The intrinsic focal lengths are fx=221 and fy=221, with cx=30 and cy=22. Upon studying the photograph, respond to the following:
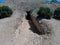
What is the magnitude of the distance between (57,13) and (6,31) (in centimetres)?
965

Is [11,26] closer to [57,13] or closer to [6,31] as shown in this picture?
[6,31]

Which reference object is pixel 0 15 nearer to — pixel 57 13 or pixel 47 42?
pixel 57 13

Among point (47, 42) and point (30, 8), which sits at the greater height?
point (47, 42)

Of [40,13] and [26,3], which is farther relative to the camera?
[26,3]

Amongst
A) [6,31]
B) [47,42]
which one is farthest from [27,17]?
[47,42]

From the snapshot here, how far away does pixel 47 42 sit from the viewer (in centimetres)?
1856

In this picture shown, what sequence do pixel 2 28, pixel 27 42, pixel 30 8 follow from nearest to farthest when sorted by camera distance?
pixel 27 42 → pixel 2 28 → pixel 30 8

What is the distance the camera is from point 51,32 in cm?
2122

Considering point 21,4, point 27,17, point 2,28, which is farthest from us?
point 21,4

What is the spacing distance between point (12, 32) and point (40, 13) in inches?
345

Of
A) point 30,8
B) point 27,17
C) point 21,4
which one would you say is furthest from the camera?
point 21,4

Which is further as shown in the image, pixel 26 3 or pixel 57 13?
pixel 26 3

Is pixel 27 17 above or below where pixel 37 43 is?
below

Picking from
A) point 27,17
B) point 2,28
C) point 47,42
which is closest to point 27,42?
point 47,42
